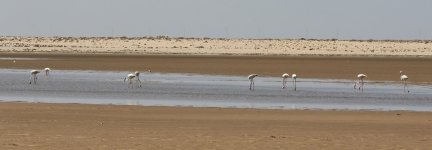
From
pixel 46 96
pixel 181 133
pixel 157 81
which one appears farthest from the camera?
pixel 157 81

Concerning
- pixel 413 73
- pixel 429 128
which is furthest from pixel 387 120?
pixel 413 73

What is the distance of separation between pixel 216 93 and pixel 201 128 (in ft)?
38.6

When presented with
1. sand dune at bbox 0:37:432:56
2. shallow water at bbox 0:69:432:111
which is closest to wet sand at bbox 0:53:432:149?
shallow water at bbox 0:69:432:111

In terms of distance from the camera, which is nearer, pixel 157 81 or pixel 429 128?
pixel 429 128

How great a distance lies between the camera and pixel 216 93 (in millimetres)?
29844

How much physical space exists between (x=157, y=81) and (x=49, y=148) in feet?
74.5

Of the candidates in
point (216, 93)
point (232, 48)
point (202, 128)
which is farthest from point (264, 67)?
point (232, 48)

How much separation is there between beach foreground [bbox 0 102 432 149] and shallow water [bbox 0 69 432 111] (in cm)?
236

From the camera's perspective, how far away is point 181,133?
55.7 feet

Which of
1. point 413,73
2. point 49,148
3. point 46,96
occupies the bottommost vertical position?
point 49,148

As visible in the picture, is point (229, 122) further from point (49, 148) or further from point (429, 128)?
point (49, 148)

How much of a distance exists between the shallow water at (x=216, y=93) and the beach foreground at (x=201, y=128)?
7.75 feet

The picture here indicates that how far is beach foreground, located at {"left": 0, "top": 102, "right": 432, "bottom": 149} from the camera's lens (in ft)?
50.5

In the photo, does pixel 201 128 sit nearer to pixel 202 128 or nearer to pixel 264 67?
pixel 202 128
